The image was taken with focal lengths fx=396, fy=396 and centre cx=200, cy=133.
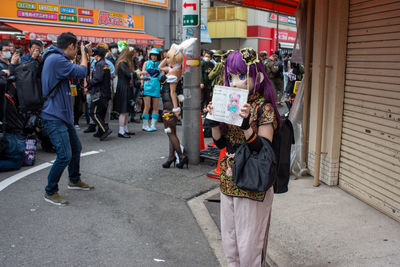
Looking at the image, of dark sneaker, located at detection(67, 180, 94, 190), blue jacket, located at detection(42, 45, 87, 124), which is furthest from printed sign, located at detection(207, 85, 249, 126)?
dark sneaker, located at detection(67, 180, 94, 190)

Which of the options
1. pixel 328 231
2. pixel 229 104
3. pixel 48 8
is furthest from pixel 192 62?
pixel 48 8

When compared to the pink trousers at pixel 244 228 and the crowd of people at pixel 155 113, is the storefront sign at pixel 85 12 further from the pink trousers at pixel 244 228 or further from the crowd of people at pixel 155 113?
the pink trousers at pixel 244 228

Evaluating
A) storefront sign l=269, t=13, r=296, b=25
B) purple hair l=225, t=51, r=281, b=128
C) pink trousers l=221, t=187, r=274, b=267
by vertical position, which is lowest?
pink trousers l=221, t=187, r=274, b=267

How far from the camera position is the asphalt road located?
3660 millimetres

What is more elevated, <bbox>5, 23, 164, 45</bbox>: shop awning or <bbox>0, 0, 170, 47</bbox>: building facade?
<bbox>0, 0, 170, 47</bbox>: building facade

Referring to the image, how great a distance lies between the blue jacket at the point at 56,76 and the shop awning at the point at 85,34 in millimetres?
13339

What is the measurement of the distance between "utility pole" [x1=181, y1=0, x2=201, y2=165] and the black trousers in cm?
271

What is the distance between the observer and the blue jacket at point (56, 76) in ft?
15.4

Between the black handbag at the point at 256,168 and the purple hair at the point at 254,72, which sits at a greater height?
the purple hair at the point at 254,72

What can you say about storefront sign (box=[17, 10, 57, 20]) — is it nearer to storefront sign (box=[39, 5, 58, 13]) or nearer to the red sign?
storefront sign (box=[39, 5, 58, 13])

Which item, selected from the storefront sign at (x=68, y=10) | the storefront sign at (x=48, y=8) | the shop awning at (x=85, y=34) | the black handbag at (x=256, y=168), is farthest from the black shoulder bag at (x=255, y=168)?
the storefront sign at (x=68, y=10)

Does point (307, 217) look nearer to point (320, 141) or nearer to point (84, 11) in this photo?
point (320, 141)

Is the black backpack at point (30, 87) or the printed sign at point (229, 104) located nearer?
the printed sign at point (229, 104)

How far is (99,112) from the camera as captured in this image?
8.88 metres
